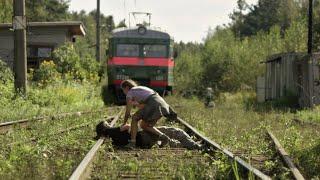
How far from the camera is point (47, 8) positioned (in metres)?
78.2

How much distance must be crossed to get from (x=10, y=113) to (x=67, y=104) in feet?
17.8

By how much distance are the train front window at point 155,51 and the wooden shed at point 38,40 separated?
9.20 meters

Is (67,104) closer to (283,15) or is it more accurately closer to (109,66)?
(109,66)

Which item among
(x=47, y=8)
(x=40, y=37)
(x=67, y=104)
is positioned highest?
(x=47, y=8)

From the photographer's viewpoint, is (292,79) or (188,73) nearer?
(292,79)

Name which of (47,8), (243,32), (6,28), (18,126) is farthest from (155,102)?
(243,32)

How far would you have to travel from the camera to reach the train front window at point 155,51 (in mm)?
24984

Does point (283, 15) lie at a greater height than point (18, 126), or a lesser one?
greater

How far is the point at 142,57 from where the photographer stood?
24.9 metres

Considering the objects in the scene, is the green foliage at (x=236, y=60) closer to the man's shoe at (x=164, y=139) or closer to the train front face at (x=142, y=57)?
the train front face at (x=142, y=57)

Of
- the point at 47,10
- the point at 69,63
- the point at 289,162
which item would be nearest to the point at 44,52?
the point at 69,63

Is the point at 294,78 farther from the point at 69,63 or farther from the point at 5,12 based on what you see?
the point at 5,12

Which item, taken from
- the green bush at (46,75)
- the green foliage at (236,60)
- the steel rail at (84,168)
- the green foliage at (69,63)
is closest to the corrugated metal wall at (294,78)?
the green foliage at (236,60)

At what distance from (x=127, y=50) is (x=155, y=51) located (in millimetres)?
1130
